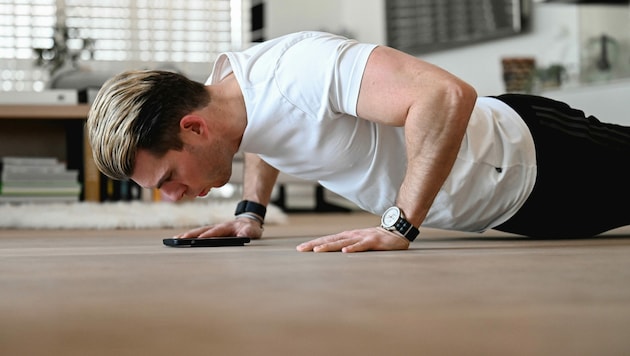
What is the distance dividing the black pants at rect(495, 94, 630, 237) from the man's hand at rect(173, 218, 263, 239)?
51 centimetres

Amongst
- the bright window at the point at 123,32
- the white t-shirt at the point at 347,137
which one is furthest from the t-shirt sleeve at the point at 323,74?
the bright window at the point at 123,32

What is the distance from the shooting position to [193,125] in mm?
1487

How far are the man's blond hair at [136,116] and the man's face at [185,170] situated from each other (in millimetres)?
14

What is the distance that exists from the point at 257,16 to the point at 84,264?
5.36m

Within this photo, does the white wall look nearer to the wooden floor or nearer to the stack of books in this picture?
the stack of books

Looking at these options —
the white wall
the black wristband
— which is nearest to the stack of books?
the black wristband

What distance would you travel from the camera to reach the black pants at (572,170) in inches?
66.2

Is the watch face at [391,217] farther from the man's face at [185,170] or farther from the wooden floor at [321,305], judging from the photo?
the man's face at [185,170]

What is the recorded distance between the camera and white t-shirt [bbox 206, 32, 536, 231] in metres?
1.45

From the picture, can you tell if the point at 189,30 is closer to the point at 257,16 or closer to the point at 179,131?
the point at 257,16

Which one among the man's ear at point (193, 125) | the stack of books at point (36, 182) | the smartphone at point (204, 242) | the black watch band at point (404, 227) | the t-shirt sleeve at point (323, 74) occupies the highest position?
the t-shirt sleeve at point (323, 74)

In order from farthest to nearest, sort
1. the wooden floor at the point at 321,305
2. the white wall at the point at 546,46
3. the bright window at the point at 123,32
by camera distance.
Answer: the bright window at the point at 123,32 → the white wall at the point at 546,46 → the wooden floor at the point at 321,305

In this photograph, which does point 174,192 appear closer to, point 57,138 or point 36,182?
point 36,182

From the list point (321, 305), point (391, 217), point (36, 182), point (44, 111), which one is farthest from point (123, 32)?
point (321, 305)
